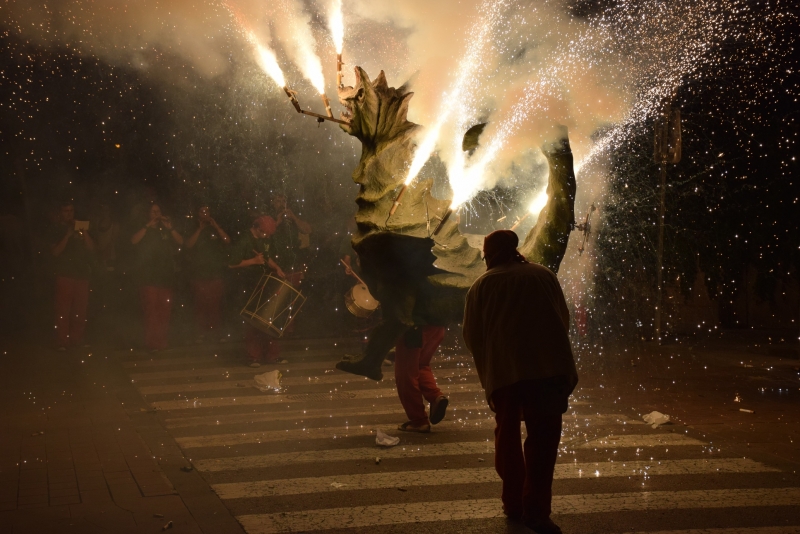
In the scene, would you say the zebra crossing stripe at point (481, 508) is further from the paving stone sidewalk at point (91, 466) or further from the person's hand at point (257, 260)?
the person's hand at point (257, 260)

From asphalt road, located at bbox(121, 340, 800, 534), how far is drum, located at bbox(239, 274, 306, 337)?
2.02ft

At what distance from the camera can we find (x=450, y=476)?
5.72 meters

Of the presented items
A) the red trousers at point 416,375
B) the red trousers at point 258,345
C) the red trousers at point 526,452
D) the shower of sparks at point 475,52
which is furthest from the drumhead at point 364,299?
the red trousers at point 526,452

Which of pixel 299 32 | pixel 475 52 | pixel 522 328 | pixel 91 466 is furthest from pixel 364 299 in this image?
pixel 522 328

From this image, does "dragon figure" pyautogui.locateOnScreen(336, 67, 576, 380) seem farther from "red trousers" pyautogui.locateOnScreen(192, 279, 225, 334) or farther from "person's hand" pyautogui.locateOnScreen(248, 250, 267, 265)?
"red trousers" pyautogui.locateOnScreen(192, 279, 225, 334)

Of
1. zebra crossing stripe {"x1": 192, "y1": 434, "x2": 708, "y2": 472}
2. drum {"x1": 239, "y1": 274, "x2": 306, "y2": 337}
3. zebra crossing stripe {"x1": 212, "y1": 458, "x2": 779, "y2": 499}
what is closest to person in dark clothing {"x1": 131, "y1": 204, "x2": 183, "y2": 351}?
drum {"x1": 239, "y1": 274, "x2": 306, "y2": 337}

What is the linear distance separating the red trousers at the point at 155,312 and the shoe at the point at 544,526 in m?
7.83

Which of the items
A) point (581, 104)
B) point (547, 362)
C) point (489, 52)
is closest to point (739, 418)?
point (581, 104)

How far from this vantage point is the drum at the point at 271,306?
A: 993 cm

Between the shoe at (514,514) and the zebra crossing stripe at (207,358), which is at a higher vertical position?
the zebra crossing stripe at (207,358)

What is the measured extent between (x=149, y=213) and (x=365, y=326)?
12.1 ft

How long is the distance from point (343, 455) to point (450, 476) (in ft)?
3.35

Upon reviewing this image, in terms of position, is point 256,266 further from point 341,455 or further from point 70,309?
point 341,455

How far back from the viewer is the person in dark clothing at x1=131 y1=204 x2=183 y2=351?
11.0 metres
